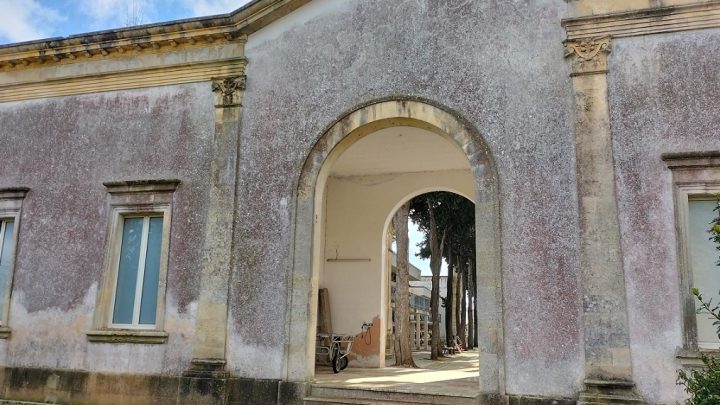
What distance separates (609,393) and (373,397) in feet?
9.25

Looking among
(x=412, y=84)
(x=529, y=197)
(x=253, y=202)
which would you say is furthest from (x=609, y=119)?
(x=253, y=202)

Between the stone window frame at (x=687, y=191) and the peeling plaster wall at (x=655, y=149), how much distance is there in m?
0.07

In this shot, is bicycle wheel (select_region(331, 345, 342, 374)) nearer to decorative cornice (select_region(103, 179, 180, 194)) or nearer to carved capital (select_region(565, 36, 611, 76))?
decorative cornice (select_region(103, 179, 180, 194))

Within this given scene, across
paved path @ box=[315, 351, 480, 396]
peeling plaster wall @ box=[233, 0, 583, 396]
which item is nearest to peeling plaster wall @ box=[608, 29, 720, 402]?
peeling plaster wall @ box=[233, 0, 583, 396]

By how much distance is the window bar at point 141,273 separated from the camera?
8742mm

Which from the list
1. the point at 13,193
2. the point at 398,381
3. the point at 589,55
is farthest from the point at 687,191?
the point at 13,193

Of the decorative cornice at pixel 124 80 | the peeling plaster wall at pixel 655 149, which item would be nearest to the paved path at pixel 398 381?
the peeling plaster wall at pixel 655 149

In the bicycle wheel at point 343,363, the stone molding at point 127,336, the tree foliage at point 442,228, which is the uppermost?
the tree foliage at point 442,228

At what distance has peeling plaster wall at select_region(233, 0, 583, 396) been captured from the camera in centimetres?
693

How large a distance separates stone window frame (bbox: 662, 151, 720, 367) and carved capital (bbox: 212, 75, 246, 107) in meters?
5.93

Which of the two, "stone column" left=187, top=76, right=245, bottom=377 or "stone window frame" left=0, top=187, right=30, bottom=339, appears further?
"stone window frame" left=0, top=187, right=30, bottom=339

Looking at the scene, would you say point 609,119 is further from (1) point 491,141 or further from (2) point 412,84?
(2) point 412,84

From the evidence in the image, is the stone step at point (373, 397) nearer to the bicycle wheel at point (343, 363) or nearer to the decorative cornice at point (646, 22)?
the bicycle wheel at point (343, 363)

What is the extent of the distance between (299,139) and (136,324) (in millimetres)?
3741
